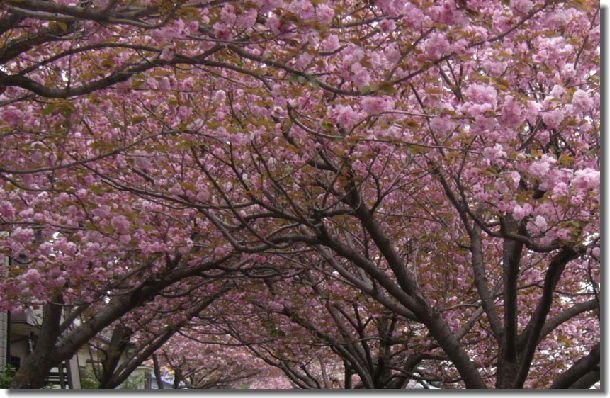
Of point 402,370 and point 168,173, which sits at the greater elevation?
point 168,173

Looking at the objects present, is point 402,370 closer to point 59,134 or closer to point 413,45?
point 59,134

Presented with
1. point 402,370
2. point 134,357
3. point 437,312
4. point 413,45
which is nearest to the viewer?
point 413,45

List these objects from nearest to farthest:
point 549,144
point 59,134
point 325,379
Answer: point 59,134 < point 549,144 < point 325,379

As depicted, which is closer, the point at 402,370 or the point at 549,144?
the point at 549,144

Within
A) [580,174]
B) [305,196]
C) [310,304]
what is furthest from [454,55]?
[310,304]

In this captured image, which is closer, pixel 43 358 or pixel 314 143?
pixel 314 143

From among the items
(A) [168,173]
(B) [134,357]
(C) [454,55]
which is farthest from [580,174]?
(B) [134,357]

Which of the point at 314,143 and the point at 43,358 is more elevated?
the point at 314,143

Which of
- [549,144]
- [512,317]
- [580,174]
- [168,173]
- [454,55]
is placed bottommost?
[512,317]

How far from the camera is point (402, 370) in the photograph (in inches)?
454

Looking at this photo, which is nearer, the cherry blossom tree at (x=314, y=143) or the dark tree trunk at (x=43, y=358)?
the cherry blossom tree at (x=314, y=143)

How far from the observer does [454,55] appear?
4508 mm

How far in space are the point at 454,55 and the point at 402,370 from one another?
786 cm

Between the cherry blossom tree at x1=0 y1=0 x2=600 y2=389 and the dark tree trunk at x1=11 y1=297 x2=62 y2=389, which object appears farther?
the dark tree trunk at x1=11 y1=297 x2=62 y2=389
